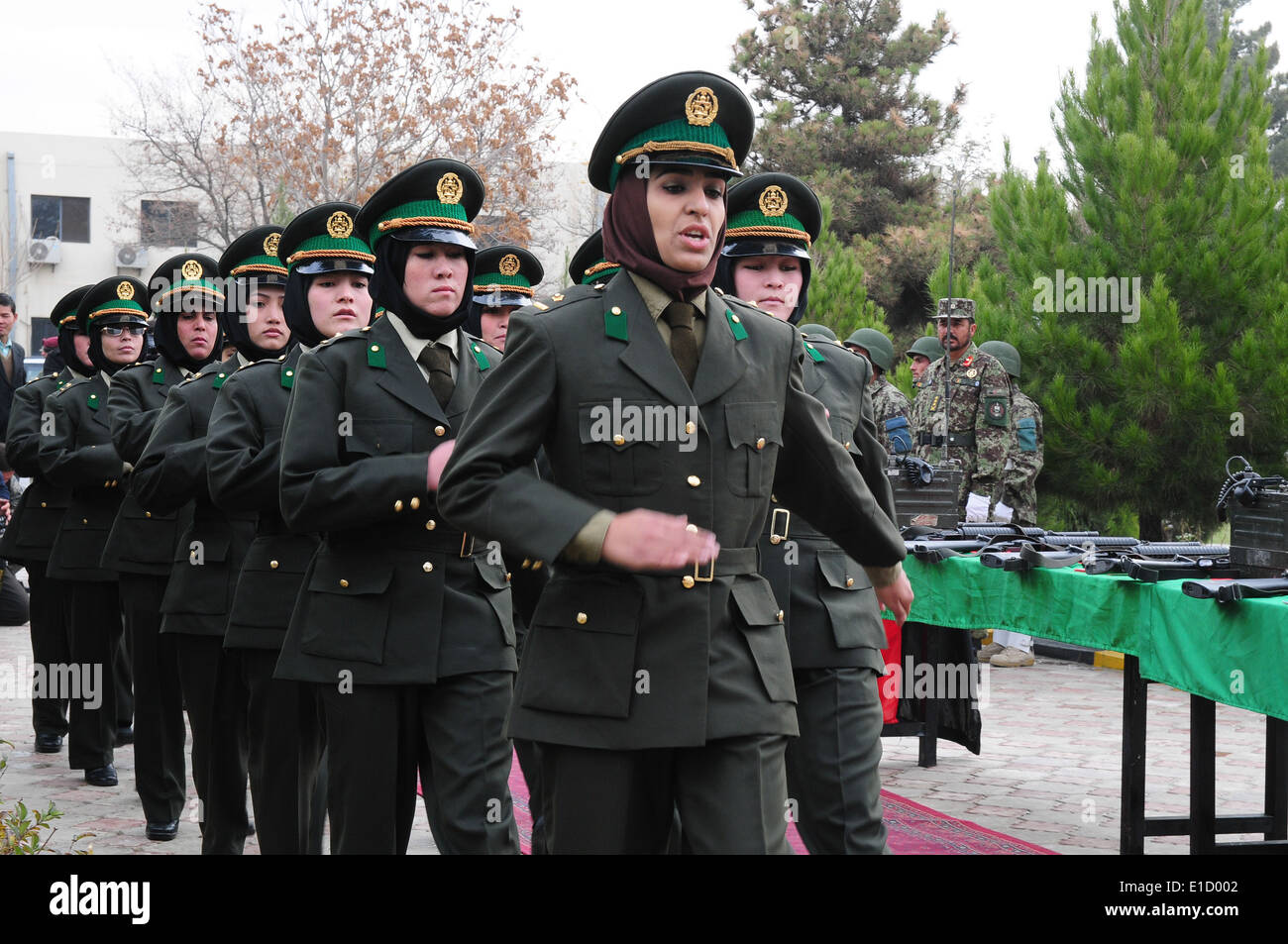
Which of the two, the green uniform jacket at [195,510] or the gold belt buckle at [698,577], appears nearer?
the gold belt buckle at [698,577]

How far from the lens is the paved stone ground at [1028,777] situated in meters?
7.35

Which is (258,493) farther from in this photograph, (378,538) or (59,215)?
(59,215)

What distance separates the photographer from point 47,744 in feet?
31.5

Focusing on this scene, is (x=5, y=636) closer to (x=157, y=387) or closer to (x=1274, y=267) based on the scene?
(x=157, y=387)

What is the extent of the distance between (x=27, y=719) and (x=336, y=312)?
636cm

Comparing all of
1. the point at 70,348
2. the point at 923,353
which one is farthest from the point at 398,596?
the point at 923,353

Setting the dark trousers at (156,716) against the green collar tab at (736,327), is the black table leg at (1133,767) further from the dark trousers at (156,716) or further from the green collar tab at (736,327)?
the dark trousers at (156,716)

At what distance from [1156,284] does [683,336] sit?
34.8 feet

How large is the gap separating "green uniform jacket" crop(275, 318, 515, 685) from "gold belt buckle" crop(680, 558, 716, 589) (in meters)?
1.46

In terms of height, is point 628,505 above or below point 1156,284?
below

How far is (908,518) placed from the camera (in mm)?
8539

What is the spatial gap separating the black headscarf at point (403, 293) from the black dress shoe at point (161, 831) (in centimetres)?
327

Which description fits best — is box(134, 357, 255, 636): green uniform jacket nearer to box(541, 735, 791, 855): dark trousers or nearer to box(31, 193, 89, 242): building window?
box(541, 735, 791, 855): dark trousers

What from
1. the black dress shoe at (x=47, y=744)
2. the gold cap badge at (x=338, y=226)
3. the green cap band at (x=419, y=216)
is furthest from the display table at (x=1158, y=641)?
the black dress shoe at (x=47, y=744)
